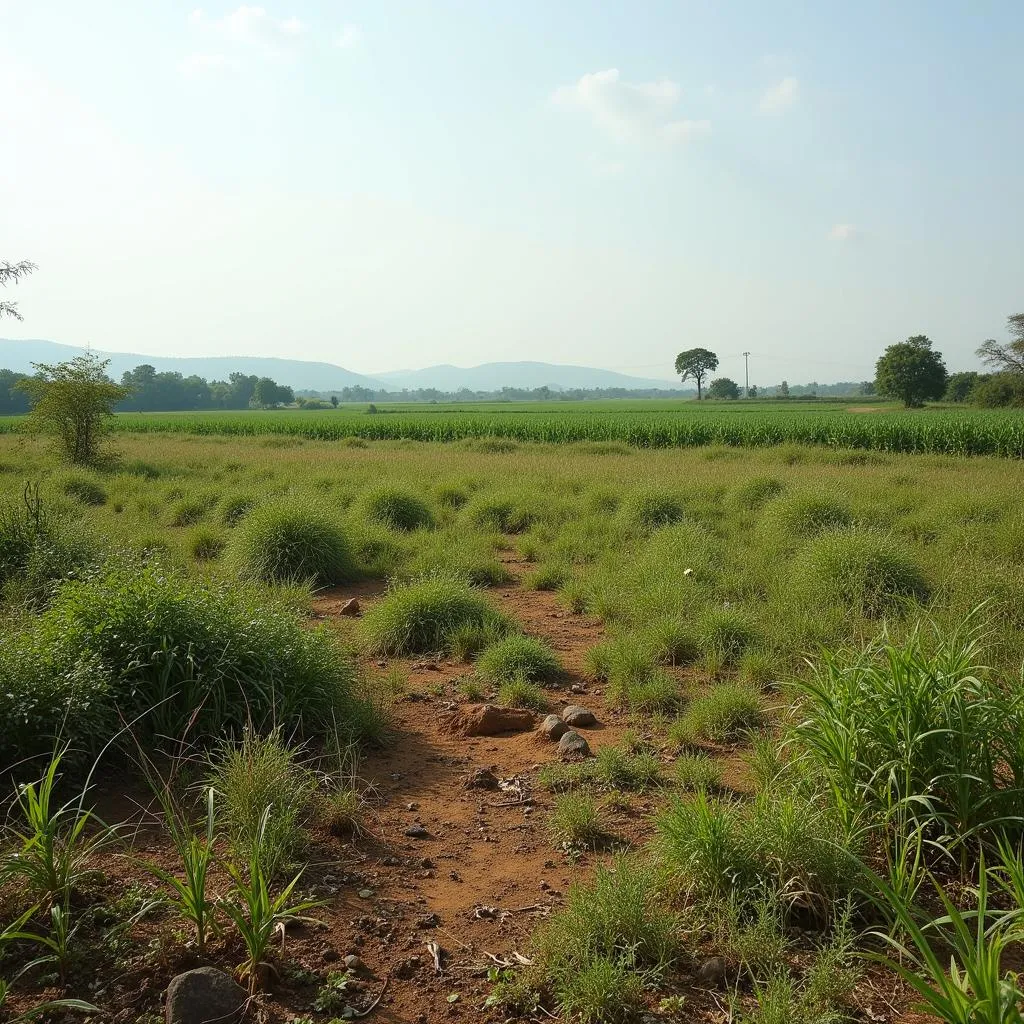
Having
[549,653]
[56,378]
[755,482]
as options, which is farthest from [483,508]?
[56,378]

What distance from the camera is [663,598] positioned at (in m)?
7.75

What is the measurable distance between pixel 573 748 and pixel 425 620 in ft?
8.64

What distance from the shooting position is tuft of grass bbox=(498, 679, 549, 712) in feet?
19.5

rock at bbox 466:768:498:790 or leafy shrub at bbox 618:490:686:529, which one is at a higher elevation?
leafy shrub at bbox 618:490:686:529

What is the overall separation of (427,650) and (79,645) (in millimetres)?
3076

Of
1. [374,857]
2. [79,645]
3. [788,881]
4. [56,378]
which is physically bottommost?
[374,857]

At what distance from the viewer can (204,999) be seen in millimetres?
2717

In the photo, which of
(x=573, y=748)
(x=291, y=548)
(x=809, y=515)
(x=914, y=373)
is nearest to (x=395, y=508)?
(x=291, y=548)

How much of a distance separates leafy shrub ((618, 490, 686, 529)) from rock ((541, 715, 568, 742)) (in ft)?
21.8

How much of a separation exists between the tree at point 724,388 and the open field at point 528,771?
10923cm

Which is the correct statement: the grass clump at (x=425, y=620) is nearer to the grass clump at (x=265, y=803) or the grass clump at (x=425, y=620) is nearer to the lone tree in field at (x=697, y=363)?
the grass clump at (x=265, y=803)

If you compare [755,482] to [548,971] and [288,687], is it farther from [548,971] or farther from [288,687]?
[548,971]

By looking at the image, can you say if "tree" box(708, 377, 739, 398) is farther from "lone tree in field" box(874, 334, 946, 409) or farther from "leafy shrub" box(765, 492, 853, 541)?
"leafy shrub" box(765, 492, 853, 541)

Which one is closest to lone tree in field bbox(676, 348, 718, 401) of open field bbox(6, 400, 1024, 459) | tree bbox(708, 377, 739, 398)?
tree bbox(708, 377, 739, 398)
